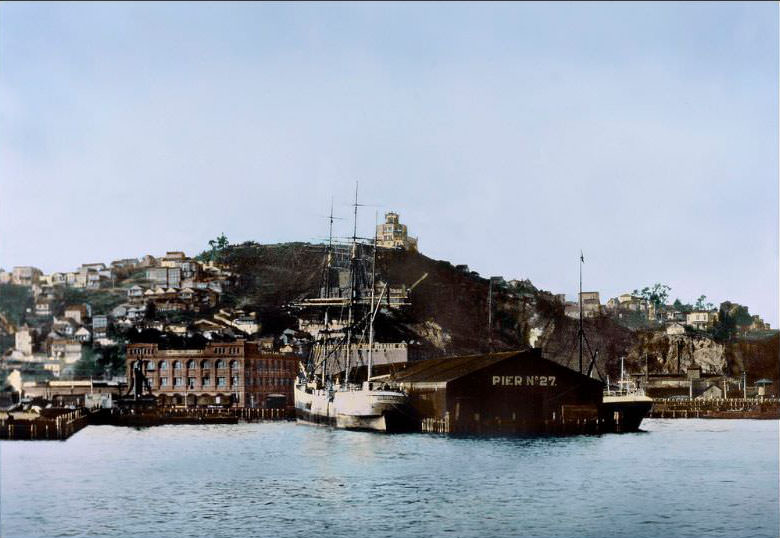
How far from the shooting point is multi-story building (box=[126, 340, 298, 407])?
5842 inches

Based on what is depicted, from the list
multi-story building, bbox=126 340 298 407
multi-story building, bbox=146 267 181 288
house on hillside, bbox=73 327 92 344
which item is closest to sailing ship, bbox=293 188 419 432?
multi-story building, bbox=126 340 298 407

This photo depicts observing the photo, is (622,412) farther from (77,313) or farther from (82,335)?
(77,313)

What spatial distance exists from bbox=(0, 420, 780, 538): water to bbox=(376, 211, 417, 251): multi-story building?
308ft

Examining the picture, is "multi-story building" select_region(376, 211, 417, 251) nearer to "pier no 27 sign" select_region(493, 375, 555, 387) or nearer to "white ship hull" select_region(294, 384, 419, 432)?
"white ship hull" select_region(294, 384, 419, 432)

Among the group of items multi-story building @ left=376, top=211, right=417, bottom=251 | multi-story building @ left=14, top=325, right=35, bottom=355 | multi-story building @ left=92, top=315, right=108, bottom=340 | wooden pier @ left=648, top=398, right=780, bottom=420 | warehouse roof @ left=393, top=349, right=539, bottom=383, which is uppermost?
multi-story building @ left=376, top=211, right=417, bottom=251

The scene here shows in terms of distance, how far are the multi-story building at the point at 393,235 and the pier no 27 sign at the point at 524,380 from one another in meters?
84.7

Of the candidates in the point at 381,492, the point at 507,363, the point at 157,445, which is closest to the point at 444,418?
the point at 507,363

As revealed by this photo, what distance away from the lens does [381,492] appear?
49906 mm

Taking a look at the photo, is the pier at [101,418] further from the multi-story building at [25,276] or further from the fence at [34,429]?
the multi-story building at [25,276]

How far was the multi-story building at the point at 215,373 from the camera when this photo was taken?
148375 millimetres

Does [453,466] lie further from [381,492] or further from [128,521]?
[128,521]

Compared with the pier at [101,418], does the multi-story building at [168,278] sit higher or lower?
higher

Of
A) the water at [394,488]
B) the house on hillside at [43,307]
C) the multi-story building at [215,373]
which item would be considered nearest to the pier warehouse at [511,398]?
the water at [394,488]

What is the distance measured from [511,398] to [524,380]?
2.01 meters
